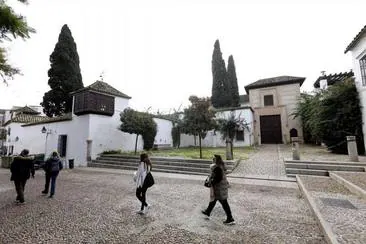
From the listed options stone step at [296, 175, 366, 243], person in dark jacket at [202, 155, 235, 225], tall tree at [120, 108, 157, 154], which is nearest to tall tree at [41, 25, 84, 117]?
tall tree at [120, 108, 157, 154]

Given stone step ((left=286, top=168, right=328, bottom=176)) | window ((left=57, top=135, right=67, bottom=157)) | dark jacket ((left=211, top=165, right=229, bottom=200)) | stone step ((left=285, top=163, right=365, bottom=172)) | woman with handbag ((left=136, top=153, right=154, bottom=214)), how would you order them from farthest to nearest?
window ((left=57, top=135, right=67, bottom=157)), stone step ((left=286, top=168, right=328, bottom=176)), stone step ((left=285, top=163, right=365, bottom=172)), woman with handbag ((left=136, top=153, right=154, bottom=214)), dark jacket ((left=211, top=165, right=229, bottom=200))

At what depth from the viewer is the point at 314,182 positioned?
7.10 metres

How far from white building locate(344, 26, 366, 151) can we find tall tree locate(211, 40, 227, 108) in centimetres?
1649

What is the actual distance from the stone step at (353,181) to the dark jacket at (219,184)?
13.3ft

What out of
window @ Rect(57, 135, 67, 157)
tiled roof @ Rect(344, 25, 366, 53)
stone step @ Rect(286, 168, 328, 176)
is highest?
tiled roof @ Rect(344, 25, 366, 53)

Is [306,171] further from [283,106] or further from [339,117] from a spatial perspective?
[283,106]

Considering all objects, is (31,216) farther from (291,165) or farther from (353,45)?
(353,45)

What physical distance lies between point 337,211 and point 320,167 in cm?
511

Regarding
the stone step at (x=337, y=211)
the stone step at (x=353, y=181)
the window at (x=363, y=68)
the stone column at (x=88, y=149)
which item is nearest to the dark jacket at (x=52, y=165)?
the stone step at (x=337, y=211)

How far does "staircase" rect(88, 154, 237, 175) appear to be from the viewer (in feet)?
33.9

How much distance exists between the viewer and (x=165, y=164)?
11688 millimetres

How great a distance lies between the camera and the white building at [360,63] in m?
10.1

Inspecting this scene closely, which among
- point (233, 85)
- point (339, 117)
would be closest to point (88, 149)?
point (339, 117)

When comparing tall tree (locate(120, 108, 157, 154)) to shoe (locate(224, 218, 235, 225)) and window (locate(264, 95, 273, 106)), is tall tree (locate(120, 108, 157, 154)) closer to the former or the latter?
shoe (locate(224, 218, 235, 225))
